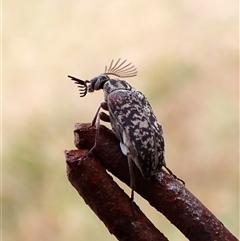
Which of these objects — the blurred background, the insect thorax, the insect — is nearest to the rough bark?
the insect

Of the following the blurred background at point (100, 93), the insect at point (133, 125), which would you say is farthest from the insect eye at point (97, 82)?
the blurred background at point (100, 93)

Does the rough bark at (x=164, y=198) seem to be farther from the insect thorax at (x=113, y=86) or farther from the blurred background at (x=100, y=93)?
the blurred background at (x=100, y=93)

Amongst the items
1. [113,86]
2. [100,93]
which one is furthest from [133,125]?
[100,93]

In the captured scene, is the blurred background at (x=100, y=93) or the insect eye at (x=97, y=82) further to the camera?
the blurred background at (x=100, y=93)

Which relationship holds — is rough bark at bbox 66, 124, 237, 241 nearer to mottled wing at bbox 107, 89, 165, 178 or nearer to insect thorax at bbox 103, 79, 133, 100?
mottled wing at bbox 107, 89, 165, 178

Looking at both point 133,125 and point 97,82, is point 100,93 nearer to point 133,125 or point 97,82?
point 97,82

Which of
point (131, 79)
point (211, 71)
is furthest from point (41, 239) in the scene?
point (211, 71)

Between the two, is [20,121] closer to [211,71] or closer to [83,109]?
[83,109]
